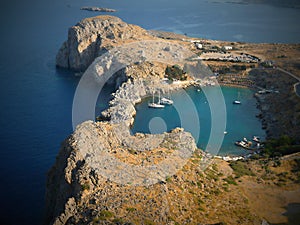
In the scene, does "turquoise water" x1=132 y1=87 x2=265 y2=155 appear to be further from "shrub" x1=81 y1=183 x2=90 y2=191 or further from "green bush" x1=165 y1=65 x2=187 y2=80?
"shrub" x1=81 y1=183 x2=90 y2=191

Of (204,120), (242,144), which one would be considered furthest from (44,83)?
(242,144)

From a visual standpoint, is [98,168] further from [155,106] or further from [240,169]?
[155,106]

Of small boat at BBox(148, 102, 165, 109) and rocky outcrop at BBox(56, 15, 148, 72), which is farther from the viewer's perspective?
rocky outcrop at BBox(56, 15, 148, 72)

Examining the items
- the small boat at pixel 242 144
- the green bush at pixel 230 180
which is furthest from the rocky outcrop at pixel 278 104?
the green bush at pixel 230 180

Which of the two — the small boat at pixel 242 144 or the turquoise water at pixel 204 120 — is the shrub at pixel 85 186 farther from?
the small boat at pixel 242 144

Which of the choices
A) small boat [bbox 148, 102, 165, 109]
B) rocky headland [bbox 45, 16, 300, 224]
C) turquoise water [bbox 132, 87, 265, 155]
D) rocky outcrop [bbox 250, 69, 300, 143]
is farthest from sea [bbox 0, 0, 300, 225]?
rocky headland [bbox 45, 16, 300, 224]

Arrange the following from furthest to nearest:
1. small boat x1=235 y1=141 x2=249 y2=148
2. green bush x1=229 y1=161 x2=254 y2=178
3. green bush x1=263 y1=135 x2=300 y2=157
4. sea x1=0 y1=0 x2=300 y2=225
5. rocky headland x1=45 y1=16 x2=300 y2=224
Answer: small boat x1=235 y1=141 x2=249 y2=148 < green bush x1=263 y1=135 x2=300 y2=157 < sea x1=0 y1=0 x2=300 y2=225 < green bush x1=229 y1=161 x2=254 y2=178 < rocky headland x1=45 y1=16 x2=300 y2=224

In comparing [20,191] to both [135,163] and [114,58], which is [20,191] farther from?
[114,58]

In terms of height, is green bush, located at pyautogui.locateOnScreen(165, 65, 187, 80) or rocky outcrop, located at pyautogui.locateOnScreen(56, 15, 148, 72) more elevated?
rocky outcrop, located at pyautogui.locateOnScreen(56, 15, 148, 72)
